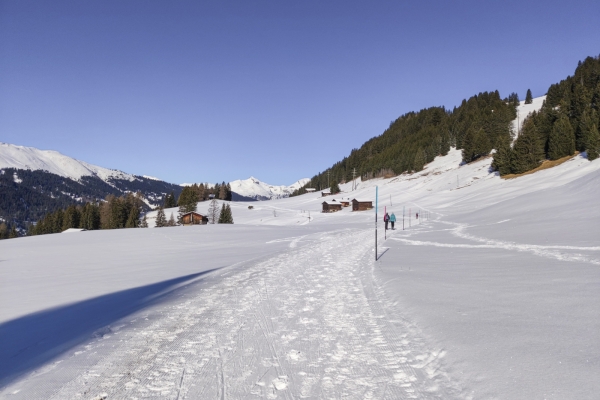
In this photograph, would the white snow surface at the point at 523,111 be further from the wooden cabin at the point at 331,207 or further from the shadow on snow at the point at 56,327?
the shadow on snow at the point at 56,327

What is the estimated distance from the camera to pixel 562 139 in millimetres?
60188

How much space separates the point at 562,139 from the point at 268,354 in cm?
7387

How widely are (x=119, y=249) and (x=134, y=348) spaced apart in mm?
20219

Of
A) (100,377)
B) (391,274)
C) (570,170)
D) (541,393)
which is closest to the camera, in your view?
(541,393)

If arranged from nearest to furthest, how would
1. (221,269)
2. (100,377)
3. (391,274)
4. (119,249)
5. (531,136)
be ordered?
1. (100,377)
2. (391,274)
3. (221,269)
4. (119,249)
5. (531,136)

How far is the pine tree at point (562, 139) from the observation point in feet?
196

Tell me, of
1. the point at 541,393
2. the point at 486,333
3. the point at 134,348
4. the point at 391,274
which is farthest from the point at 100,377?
the point at 391,274

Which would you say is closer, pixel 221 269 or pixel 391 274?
pixel 391 274

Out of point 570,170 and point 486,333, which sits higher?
point 570,170

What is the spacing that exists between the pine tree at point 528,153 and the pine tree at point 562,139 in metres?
2.52

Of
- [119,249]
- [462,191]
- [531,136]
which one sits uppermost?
[531,136]

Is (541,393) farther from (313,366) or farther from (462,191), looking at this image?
(462,191)

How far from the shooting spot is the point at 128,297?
30.1 ft

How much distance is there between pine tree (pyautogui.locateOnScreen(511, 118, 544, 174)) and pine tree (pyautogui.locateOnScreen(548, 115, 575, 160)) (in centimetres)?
252
